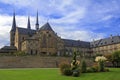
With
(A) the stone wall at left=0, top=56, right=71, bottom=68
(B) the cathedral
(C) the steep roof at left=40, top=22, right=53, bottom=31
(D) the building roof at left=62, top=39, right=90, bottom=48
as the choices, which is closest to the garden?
(A) the stone wall at left=0, top=56, right=71, bottom=68

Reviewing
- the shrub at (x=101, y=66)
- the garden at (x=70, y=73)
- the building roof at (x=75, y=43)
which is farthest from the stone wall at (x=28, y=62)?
the building roof at (x=75, y=43)

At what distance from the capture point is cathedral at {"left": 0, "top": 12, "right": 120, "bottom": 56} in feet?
275

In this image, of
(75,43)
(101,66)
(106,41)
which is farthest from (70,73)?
(75,43)

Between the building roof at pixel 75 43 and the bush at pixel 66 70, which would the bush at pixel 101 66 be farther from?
A: the building roof at pixel 75 43

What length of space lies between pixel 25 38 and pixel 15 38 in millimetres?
12772

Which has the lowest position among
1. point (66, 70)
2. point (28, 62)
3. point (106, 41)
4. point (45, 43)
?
point (66, 70)

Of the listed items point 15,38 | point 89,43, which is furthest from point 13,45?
point 89,43

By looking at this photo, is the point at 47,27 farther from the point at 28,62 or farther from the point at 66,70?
the point at 66,70

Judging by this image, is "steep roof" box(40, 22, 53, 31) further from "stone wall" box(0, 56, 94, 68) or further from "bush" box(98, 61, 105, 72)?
"bush" box(98, 61, 105, 72)

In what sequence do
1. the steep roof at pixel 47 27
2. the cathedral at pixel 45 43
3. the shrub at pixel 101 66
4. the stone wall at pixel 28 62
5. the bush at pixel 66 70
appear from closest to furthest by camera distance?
the bush at pixel 66 70
the shrub at pixel 101 66
the stone wall at pixel 28 62
the cathedral at pixel 45 43
the steep roof at pixel 47 27

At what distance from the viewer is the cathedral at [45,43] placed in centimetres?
8388

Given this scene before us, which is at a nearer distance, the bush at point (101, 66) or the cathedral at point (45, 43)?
the bush at point (101, 66)

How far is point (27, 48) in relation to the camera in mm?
82562

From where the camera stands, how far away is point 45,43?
8631 cm
